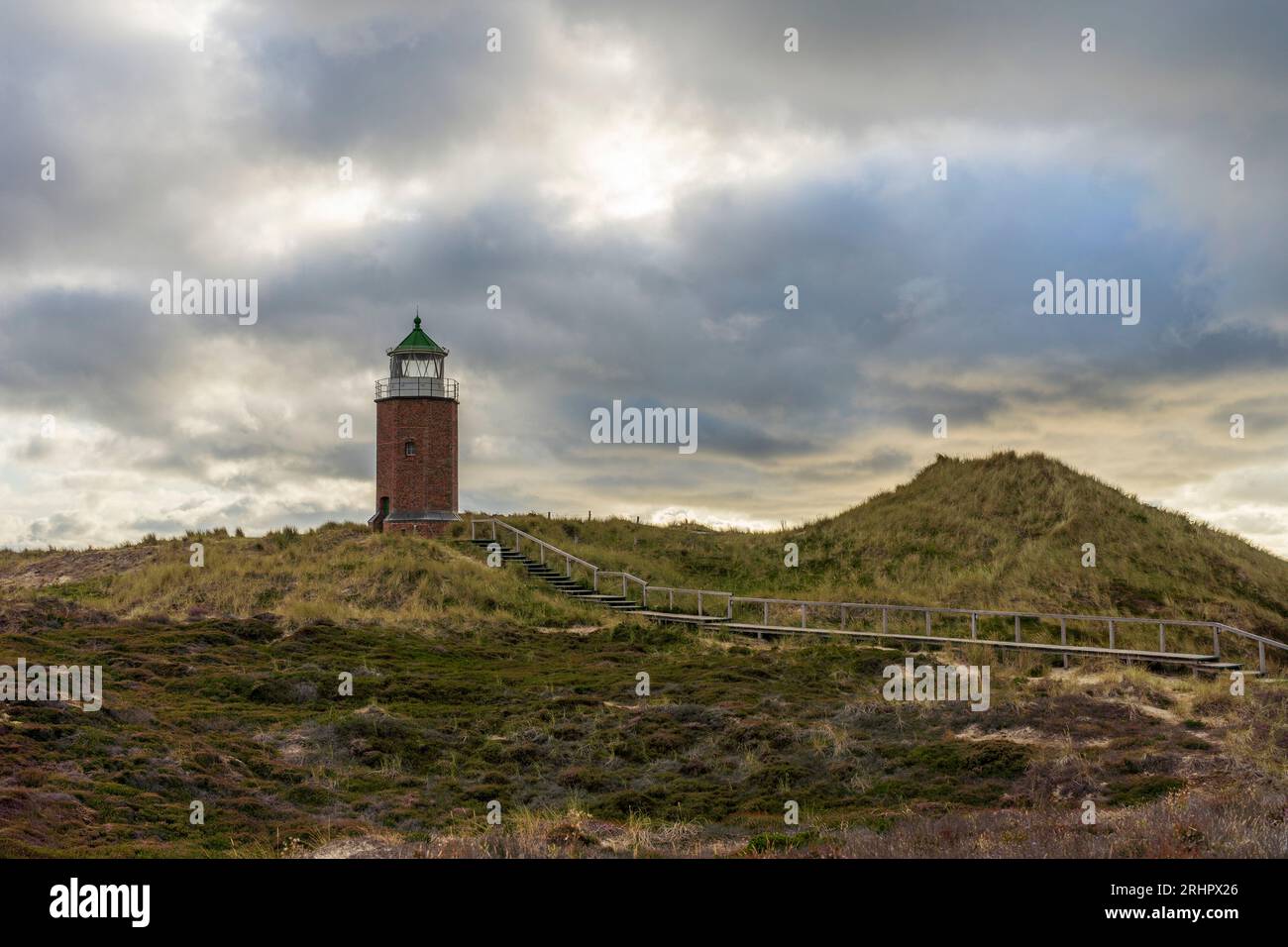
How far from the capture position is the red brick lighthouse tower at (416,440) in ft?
155

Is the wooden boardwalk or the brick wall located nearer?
the wooden boardwalk

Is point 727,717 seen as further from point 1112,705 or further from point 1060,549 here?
point 1060,549

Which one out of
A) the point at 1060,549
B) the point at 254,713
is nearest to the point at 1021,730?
the point at 254,713

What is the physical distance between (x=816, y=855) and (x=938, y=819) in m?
3.49

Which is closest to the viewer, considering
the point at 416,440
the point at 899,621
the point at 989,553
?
the point at 899,621

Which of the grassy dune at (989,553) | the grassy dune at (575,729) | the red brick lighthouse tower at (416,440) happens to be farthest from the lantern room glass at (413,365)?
the grassy dune at (575,729)

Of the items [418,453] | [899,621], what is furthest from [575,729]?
[418,453]

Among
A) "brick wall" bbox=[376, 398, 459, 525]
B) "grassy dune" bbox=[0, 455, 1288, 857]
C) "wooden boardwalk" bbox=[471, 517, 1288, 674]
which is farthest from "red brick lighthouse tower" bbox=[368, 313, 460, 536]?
"grassy dune" bbox=[0, 455, 1288, 857]

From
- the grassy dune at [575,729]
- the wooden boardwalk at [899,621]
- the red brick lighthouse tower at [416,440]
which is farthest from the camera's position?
the red brick lighthouse tower at [416,440]

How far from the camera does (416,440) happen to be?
4719 cm

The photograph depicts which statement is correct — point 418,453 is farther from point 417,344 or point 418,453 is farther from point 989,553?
point 989,553

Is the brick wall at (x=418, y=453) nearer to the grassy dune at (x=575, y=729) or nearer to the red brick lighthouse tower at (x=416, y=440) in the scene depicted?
the red brick lighthouse tower at (x=416, y=440)

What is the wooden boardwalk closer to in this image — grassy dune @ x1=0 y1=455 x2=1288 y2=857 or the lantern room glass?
grassy dune @ x1=0 y1=455 x2=1288 y2=857

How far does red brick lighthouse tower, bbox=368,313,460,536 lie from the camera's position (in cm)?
4709
